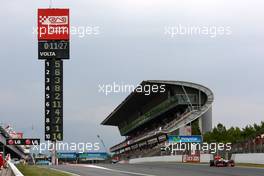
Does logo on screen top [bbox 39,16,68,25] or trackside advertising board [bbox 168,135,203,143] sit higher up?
logo on screen top [bbox 39,16,68,25]

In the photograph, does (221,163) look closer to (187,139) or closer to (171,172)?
(171,172)

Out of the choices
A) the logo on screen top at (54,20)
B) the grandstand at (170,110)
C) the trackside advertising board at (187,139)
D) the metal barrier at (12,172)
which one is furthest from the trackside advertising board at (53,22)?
the metal barrier at (12,172)

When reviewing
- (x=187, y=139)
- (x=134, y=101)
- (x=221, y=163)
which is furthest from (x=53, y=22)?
(x=221, y=163)

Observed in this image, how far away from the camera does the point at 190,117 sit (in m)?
100

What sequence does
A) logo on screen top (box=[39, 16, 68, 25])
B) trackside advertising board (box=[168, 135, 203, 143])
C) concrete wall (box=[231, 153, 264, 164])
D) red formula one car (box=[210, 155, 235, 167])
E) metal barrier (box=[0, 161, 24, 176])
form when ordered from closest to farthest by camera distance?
metal barrier (box=[0, 161, 24, 176]) → red formula one car (box=[210, 155, 235, 167]) → concrete wall (box=[231, 153, 264, 164]) → trackside advertising board (box=[168, 135, 203, 143]) → logo on screen top (box=[39, 16, 68, 25])

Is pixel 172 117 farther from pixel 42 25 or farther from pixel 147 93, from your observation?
pixel 42 25

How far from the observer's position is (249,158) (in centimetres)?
5559

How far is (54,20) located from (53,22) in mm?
1796

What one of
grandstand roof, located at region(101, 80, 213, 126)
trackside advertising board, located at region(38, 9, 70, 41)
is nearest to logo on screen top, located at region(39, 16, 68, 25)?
trackside advertising board, located at region(38, 9, 70, 41)

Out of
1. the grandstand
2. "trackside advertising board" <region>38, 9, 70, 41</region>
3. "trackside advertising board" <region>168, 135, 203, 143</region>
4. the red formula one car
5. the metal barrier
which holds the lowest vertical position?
the red formula one car

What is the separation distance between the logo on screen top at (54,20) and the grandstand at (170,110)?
2084 cm

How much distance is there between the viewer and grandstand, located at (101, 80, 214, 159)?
102062 mm

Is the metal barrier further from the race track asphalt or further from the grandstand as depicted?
the grandstand

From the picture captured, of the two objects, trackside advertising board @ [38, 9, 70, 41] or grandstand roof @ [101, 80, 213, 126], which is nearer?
trackside advertising board @ [38, 9, 70, 41]
